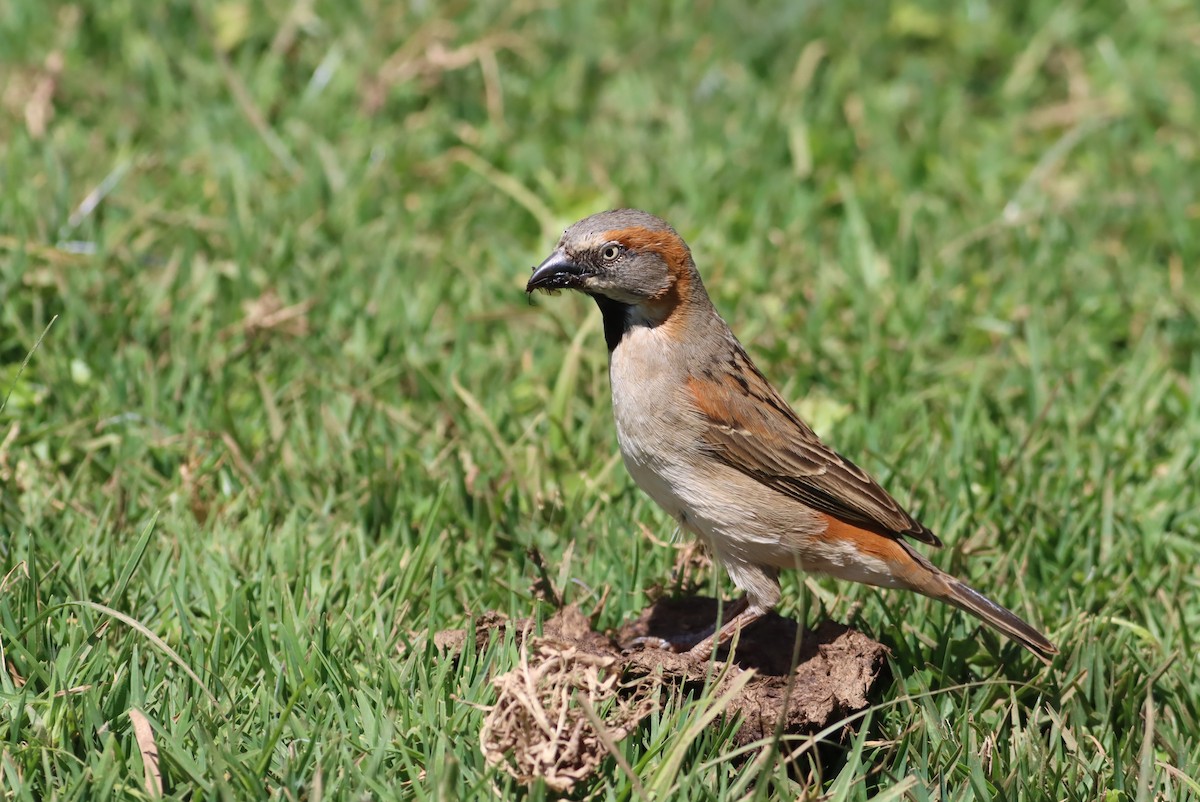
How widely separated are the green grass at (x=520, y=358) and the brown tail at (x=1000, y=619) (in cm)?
17

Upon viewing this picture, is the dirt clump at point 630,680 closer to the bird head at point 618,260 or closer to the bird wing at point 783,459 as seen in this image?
the bird wing at point 783,459

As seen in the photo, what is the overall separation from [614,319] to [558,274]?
12.3 inches

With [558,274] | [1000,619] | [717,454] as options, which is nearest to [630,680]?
[717,454]

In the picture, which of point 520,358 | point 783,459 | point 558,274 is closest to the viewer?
point 558,274

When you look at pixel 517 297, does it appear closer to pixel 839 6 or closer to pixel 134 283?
pixel 134 283

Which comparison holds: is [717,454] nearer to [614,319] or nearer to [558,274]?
[614,319]

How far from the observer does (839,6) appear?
9242 mm

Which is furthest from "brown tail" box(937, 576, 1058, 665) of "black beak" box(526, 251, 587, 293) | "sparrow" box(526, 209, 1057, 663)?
"black beak" box(526, 251, 587, 293)

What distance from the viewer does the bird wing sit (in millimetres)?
4637

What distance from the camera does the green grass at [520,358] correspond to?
161 inches

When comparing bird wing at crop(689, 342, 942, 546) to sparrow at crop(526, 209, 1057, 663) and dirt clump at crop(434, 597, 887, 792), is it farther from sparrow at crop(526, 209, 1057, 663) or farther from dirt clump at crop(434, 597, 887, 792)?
dirt clump at crop(434, 597, 887, 792)

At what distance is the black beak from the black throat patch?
194 millimetres

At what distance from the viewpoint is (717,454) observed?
15.1 ft

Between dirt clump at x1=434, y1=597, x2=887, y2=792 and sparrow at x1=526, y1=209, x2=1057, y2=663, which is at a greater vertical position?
sparrow at x1=526, y1=209, x2=1057, y2=663
